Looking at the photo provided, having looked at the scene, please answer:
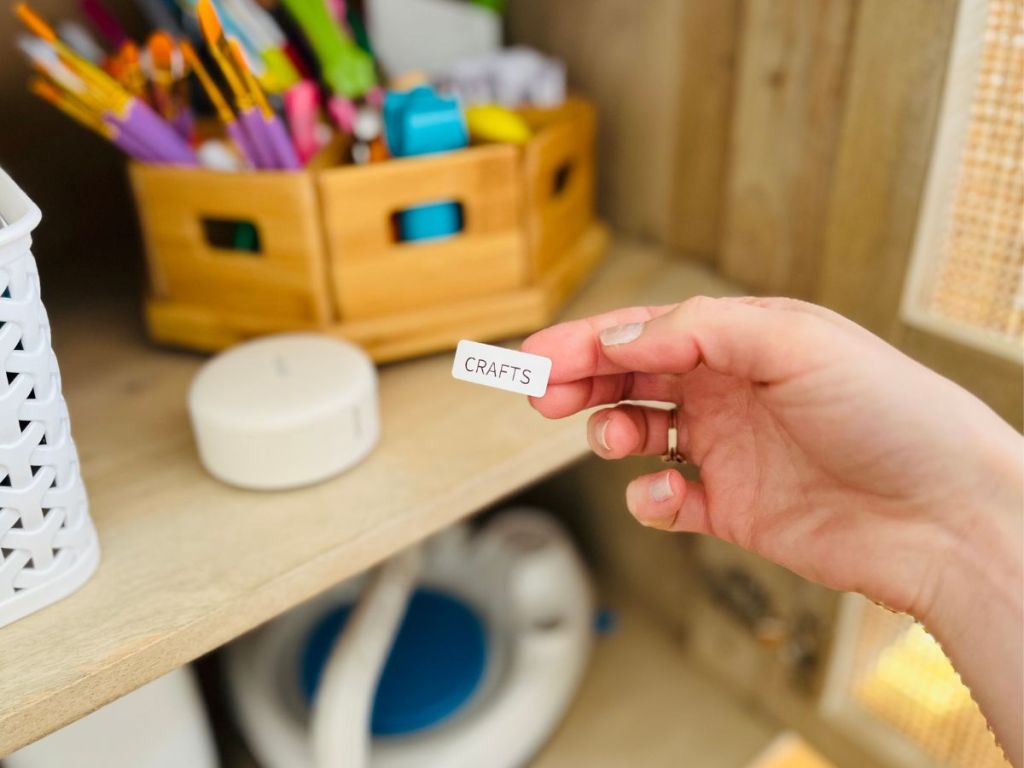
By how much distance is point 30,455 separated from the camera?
1.31 feet

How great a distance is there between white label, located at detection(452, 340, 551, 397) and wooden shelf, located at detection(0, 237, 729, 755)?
0.37 ft

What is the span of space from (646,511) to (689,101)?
35 centimetres

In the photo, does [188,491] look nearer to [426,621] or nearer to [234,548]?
[234,548]

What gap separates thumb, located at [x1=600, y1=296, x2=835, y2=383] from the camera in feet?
1.23

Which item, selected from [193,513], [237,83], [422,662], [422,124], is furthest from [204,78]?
[422,662]

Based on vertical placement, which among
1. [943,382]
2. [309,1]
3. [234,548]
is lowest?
[234,548]

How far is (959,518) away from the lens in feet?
1.29

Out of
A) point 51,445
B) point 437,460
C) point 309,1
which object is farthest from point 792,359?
point 309,1

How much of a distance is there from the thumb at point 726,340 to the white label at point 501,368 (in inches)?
1.4

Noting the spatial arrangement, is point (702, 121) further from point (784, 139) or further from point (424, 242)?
point (424, 242)

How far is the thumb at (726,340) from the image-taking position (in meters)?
0.37

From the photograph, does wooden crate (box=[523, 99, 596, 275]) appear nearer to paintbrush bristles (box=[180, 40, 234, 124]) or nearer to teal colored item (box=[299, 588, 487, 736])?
paintbrush bristles (box=[180, 40, 234, 124])

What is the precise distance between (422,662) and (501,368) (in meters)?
0.40

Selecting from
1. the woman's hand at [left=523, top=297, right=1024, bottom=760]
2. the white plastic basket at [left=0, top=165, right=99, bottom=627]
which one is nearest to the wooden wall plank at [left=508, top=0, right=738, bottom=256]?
the woman's hand at [left=523, top=297, right=1024, bottom=760]
